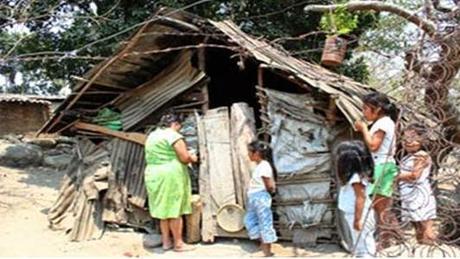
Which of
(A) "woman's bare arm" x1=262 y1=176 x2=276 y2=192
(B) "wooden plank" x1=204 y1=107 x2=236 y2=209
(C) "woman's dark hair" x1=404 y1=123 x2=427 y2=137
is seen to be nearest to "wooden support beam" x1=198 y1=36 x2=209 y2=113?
(B) "wooden plank" x1=204 y1=107 x2=236 y2=209

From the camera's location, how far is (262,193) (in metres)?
6.80

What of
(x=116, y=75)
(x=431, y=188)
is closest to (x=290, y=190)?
(x=431, y=188)

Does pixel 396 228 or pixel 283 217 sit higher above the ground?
pixel 396 228

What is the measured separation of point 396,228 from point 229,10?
906 cm

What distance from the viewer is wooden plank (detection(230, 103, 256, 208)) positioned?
744cm

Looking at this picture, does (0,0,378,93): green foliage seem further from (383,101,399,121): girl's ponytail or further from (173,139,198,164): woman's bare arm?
(383,101,399,121): girl's ponytail

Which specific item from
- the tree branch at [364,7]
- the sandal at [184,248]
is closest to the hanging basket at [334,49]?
the tree branch at [364,7]

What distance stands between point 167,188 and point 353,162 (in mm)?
2665

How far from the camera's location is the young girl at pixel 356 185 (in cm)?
510

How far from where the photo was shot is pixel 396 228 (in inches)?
155

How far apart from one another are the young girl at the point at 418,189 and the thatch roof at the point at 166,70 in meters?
0.81

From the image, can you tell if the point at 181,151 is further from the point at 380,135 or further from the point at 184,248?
the point at 380,135

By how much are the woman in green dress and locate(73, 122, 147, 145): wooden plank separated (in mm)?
1024

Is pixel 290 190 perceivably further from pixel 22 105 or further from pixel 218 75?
pixel 22 105
